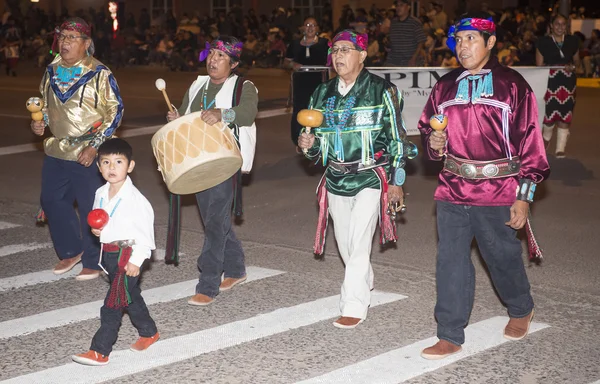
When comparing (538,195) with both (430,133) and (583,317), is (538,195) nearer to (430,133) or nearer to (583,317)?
(583,317)

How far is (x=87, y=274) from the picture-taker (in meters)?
7.42

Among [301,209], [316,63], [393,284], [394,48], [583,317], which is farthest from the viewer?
[394,48]

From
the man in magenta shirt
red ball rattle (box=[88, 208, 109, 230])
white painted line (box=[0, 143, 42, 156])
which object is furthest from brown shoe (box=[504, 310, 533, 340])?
white painted line (box=[0, 143, 42, 156])

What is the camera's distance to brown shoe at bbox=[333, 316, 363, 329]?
6121mm

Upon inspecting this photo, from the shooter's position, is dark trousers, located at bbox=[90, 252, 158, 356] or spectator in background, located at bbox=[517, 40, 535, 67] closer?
dark trousers, located at bbox=[90, 252, 158, 356]

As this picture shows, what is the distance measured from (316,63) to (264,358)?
8186 millimetres

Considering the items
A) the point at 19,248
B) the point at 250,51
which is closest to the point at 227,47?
the point at 19,248

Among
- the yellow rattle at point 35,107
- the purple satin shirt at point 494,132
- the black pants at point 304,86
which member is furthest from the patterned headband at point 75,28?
the black pants at point 304,86

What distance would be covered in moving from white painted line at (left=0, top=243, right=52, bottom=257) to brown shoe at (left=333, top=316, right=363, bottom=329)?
3617 millimetres

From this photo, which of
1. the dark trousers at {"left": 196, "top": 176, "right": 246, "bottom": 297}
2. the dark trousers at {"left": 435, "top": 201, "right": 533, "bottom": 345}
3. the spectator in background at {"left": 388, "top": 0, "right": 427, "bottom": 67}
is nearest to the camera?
the dark trousers at {"left": 435, "top": 201, "right": 533, "bottom": 345}

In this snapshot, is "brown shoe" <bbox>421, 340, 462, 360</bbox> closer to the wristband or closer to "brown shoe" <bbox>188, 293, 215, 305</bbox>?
the wristband

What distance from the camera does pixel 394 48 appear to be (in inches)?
575

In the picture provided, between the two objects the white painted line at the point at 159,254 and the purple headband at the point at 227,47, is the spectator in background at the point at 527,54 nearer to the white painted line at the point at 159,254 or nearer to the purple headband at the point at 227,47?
the white painted line at the point at 159,254

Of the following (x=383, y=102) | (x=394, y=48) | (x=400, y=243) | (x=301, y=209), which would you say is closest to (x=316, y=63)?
(x=394, y=48)
